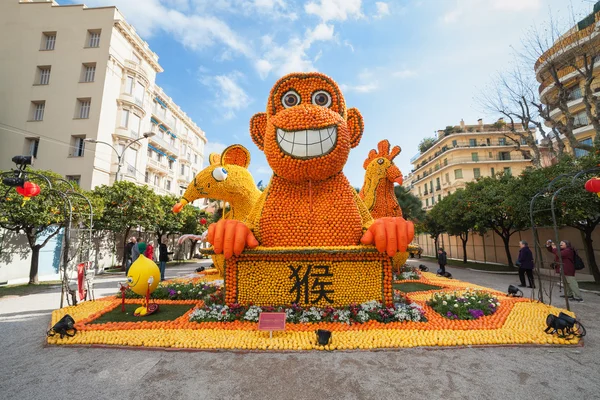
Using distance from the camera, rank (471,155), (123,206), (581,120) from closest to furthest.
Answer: (123,206) → (581,120) → (471,155)

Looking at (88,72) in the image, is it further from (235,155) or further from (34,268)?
(235,155)

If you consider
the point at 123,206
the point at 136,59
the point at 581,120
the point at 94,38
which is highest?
the point at 136,59

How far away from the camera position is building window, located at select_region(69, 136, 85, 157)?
63.3 ft

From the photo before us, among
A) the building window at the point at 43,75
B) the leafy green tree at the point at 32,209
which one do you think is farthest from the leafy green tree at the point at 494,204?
the building window at the point at 43,75

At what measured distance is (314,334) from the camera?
181 inches

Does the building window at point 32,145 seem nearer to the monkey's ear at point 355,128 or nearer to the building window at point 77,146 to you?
the building window at point 77,146

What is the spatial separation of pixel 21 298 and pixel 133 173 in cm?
1629

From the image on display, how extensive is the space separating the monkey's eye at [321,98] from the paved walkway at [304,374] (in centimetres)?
434

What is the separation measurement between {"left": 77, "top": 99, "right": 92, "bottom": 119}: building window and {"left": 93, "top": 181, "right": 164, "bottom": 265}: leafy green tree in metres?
8.79

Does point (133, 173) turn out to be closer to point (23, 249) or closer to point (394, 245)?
point (23, 249)

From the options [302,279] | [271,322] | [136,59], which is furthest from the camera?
[136,59]

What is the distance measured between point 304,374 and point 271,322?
1114 millimetres

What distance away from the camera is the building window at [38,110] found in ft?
65.8

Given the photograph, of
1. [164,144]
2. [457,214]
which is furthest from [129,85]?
[457,214]
